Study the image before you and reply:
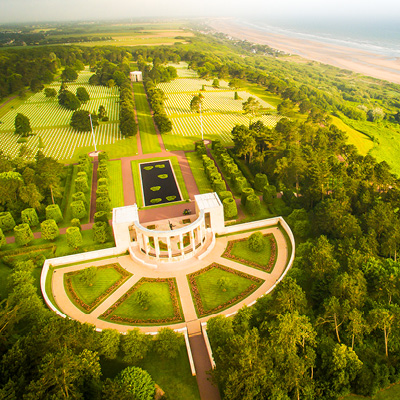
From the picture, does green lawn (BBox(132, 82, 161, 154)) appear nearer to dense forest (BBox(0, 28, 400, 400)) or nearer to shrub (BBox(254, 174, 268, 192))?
dense forest (BBox(0, 28, 400, 400))

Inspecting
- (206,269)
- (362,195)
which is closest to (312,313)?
(206,269)

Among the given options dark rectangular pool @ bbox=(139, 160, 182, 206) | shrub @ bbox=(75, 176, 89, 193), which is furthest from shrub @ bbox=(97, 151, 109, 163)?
shrub @ bbox=(75, 176, 89, 193)

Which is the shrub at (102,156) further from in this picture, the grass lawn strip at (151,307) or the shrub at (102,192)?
the grass lawn strip at (151,307)


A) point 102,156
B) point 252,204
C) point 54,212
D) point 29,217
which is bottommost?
point 102,156

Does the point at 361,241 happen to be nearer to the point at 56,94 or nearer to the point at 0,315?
the point at 0,315

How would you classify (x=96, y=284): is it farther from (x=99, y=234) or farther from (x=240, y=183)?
(x=240, y=183)

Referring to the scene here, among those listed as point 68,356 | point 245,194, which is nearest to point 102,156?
point 245,194

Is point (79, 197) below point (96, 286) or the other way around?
the other way around
